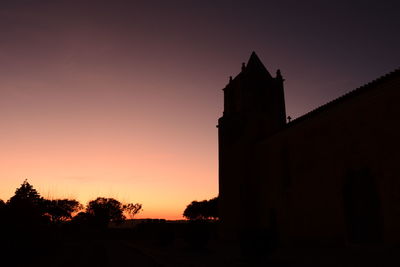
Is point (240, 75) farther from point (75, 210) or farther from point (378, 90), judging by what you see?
point (75, 210)

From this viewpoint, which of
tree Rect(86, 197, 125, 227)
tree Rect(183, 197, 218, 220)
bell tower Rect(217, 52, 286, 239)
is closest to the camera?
bell tower Rect(217, 52, 286, 239)

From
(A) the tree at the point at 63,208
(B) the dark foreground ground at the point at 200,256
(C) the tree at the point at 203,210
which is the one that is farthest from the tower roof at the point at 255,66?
(A) the tree at the point at 63,208

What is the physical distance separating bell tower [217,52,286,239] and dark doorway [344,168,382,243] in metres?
10.2

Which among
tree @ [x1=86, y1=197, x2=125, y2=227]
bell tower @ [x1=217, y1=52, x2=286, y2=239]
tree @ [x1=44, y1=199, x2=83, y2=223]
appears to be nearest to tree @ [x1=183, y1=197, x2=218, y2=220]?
tree @ [x1=86, y1=197, x2=125, y2=227]

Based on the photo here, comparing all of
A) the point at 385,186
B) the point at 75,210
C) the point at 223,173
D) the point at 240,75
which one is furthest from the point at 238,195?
the point at 75,210

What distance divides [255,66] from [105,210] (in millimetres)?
82186

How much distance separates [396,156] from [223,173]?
53.9 ft

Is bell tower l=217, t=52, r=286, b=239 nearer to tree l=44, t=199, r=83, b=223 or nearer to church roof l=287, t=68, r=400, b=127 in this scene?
church roof l=287, t=68, r=400, b=127

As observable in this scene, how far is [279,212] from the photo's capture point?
22406mm

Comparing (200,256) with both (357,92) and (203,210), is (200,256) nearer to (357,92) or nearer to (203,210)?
(357,92)

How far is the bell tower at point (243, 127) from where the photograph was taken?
26766 millimetres

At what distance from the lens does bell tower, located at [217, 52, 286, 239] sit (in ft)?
87.8

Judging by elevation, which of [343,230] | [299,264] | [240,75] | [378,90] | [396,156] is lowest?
[299,264]

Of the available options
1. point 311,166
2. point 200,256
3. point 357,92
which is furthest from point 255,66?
point 200,256
